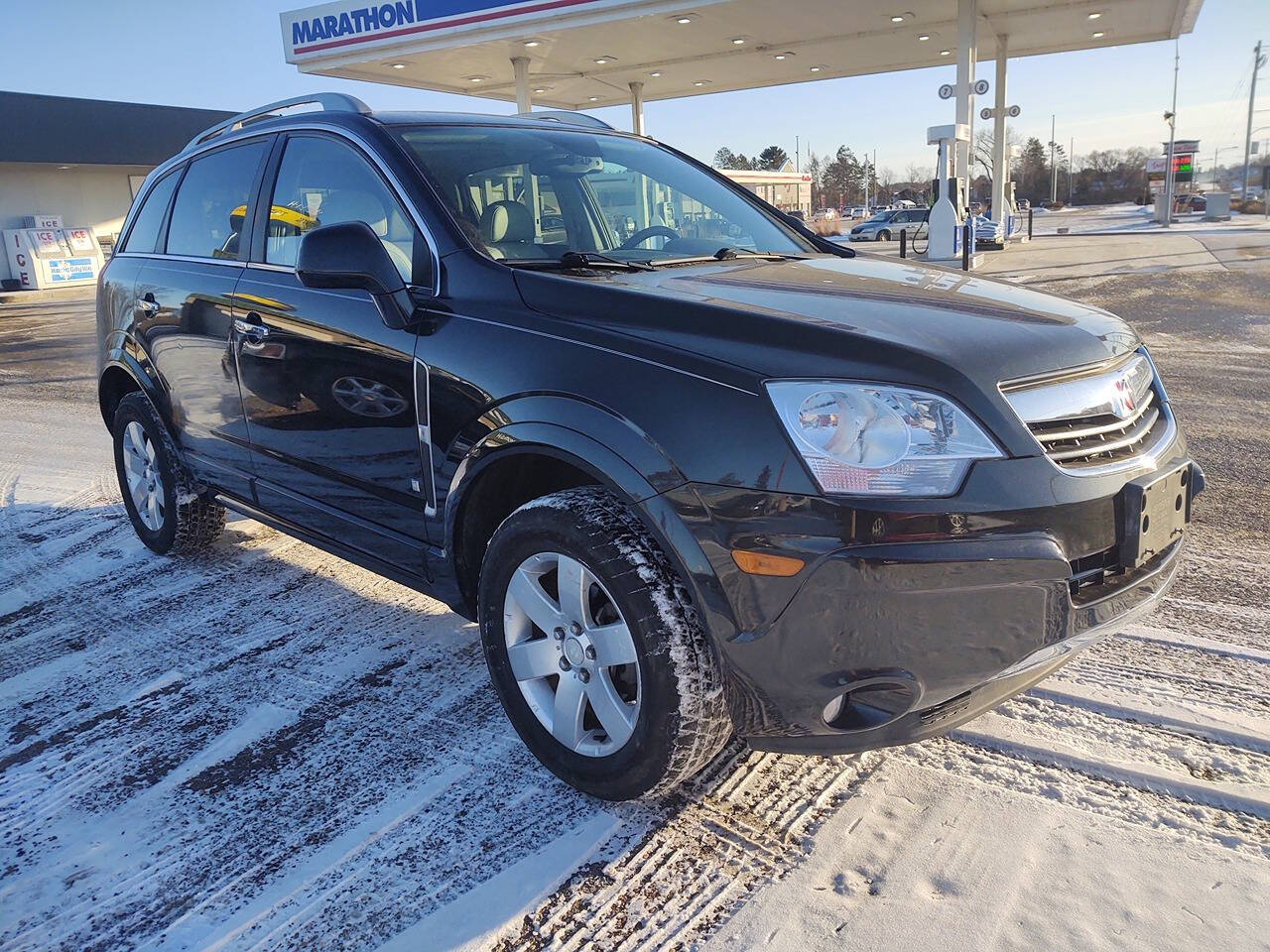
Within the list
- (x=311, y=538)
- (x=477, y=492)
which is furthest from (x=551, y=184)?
(x=311, y=538)

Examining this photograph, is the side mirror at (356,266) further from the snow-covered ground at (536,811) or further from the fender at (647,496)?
the snow-covered ground at (536,811)

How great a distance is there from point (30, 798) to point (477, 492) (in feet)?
5.08

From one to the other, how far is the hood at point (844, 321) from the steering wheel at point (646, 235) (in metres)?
0.34

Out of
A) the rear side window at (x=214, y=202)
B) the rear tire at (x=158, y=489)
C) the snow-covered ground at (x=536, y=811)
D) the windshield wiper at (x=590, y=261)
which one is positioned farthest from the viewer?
the rear tire at (x=158, y=489)

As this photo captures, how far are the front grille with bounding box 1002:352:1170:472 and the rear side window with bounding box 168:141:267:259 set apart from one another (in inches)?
121

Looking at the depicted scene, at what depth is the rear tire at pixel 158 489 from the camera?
451 centimetres

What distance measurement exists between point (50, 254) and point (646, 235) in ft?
104

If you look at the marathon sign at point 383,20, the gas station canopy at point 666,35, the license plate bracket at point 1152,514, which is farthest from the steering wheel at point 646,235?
the marathon sign at point 383,20

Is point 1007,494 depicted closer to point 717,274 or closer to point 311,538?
point 717,274

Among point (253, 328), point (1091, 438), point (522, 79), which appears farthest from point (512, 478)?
point (522, 79)

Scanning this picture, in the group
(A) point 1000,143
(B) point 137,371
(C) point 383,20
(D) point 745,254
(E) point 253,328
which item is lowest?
(B) point 137,371

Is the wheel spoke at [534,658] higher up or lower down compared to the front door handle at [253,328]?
lower down

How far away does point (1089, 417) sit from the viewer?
7.66ft

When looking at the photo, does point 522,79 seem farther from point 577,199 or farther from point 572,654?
point 572,654
